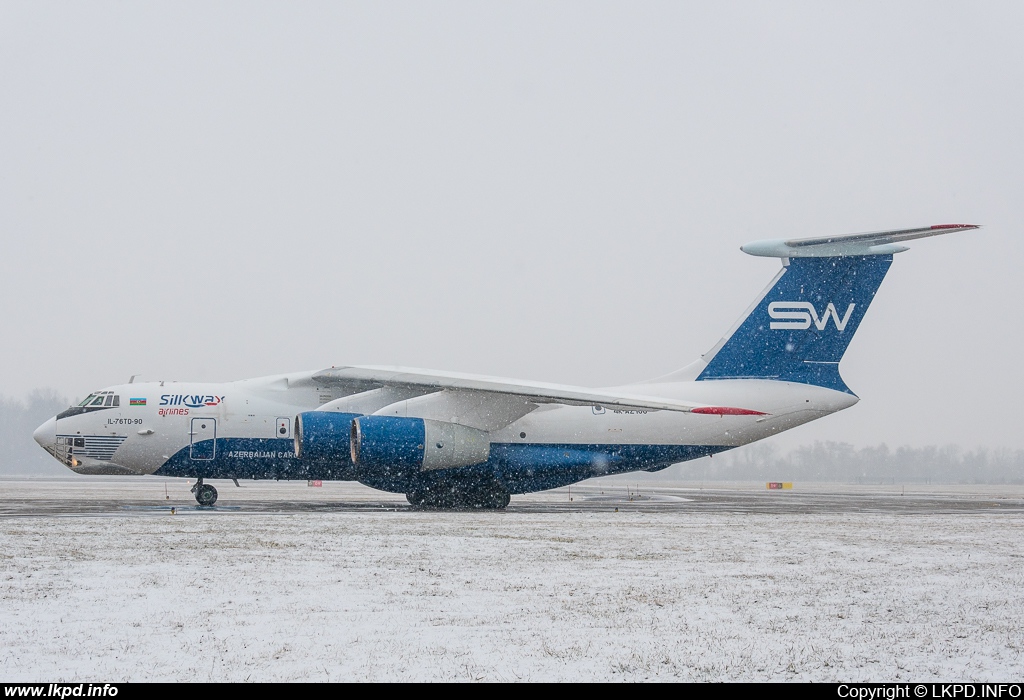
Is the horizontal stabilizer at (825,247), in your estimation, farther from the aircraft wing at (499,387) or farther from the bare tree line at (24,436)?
the bare tree line at (24,436)

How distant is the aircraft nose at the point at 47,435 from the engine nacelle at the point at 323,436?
18.4ft

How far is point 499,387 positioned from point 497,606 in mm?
10839

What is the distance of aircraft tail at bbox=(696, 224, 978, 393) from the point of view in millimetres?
20172

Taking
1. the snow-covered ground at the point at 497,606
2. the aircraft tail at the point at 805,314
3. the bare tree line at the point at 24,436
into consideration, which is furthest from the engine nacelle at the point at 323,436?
the bare tree line at the point at 24,436

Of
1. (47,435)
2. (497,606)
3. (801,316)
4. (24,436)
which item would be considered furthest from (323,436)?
(24,436)

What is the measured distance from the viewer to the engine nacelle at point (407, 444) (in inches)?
704

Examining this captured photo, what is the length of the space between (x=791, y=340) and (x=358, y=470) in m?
9.65

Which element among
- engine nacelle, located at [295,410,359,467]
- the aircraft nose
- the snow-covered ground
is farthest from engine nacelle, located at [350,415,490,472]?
the aircraft nose

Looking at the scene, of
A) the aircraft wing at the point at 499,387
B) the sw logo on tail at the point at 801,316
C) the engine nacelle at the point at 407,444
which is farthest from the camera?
the sw logo on tail at the point at 801,316

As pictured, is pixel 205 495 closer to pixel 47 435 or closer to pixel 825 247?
pixel 47 435

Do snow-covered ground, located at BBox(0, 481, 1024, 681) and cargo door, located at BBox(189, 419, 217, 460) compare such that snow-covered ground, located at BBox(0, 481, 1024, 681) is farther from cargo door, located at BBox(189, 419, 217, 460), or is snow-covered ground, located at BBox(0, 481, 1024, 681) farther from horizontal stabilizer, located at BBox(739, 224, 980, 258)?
horizontal stabilizer, located at BBox(739, 224, 980, 258)

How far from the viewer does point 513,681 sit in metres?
5.11

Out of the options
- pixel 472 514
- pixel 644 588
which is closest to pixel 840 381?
pixel 472 514

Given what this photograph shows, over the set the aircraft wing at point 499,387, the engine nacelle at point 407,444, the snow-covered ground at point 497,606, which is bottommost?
the snow-covered ground at point 497,606
